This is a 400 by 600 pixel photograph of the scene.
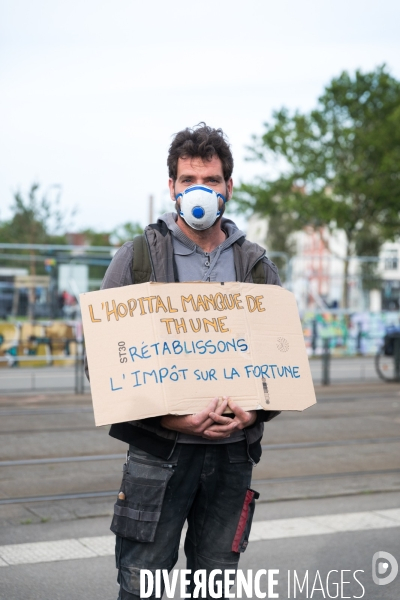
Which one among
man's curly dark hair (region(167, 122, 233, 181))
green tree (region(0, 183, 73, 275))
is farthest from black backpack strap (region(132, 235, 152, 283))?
green tree (region(0, 183, 73, 275))

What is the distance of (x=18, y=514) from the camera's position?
5.73 meters

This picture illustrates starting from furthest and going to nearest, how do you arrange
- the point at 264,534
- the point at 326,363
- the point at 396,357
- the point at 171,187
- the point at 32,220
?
the point at 32,220 → the point at 396,357 → the point at 326,363 → the point at 264,534 → the point at 171,187

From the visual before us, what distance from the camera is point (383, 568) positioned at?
4.64 m

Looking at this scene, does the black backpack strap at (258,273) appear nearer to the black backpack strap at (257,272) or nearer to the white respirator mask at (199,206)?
the black backpack strap at (257,272)

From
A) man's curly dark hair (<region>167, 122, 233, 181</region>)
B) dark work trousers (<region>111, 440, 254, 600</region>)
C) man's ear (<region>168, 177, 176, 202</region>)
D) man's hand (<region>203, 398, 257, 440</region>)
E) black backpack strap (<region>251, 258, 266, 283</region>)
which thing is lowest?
dark work trousers (<region>111, 440, 254, 600</region>)

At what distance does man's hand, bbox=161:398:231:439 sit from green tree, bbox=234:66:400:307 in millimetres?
29298

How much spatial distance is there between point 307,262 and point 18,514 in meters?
15.5

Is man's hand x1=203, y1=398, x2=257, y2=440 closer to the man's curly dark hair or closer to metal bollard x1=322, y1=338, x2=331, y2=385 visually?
the man's curly dark hair

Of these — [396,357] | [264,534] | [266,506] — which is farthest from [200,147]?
[396,357]

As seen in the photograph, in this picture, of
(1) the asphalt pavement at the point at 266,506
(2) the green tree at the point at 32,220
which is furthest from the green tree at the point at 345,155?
(1) the asphalt pavement at the point at 266,506

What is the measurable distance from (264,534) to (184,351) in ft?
9.42

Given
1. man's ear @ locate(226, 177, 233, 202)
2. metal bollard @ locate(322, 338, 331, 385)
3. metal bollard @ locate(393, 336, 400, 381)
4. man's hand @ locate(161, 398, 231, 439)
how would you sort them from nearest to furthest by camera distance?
man's hand @ locate(161, 398, 231, 439)
man's ear @ locate(226, 177, 233, 202)
metal bollard @ locate(322, 338, 331, 385)
metal bollard @ locate(393, 336, 400, 381)

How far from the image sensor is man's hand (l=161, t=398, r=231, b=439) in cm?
263

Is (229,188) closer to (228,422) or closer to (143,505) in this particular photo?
(228,422)
